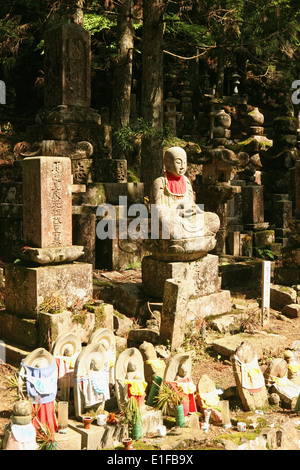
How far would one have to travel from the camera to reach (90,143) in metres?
10.9

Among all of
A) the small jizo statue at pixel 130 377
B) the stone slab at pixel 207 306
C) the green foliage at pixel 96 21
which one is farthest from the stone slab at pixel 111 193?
the green foliage at pixel 96 21

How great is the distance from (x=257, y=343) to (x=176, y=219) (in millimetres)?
2001

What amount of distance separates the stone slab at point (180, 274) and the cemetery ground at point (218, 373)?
52 centimetres

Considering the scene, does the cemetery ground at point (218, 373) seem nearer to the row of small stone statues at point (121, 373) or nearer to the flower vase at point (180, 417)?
the flower vase at point (180, 417)

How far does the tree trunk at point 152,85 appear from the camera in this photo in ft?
37.7

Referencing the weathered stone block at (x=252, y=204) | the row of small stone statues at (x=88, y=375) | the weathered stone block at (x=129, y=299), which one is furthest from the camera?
the weathered stone block at (x=252, y=204)

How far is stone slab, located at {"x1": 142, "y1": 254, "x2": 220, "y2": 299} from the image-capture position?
768cm

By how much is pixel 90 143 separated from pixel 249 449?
755 cm

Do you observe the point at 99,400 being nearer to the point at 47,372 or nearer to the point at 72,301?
the point at 47,372

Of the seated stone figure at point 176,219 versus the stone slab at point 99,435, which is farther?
the seated stone figure at point 176,219

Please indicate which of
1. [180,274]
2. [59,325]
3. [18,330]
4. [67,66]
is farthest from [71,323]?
[67,66]

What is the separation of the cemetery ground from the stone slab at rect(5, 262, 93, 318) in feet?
2.55

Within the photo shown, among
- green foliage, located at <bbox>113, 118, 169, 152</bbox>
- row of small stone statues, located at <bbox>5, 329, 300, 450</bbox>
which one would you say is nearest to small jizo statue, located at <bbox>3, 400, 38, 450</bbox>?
row of small stone statues, located at <bbox>5, 329, 300, 450</bbox>

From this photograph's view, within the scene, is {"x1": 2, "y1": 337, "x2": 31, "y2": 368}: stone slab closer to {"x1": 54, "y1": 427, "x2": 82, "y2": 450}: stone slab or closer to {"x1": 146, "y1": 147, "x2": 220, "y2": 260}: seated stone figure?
{"x1": 54, "y1": 427, "x2": 82, "y2": 450}: stone slab
